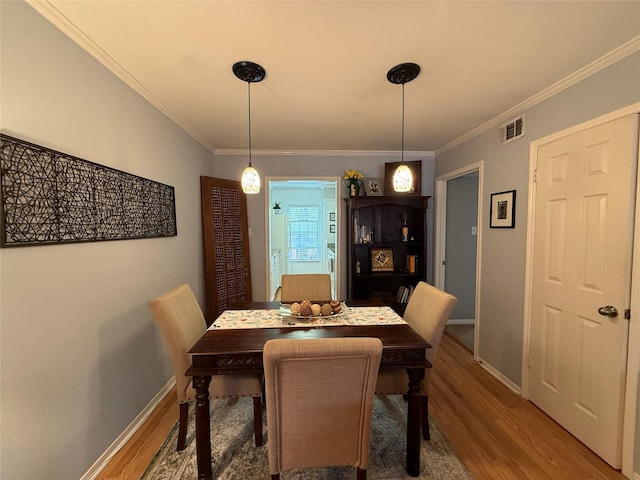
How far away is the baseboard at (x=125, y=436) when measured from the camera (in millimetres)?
1553

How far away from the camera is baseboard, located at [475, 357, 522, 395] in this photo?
2.36 m

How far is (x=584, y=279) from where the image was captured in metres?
1.79

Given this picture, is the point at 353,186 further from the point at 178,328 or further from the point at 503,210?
the point at 178,328

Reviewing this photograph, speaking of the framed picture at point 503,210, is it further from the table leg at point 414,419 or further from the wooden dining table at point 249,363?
the table leg at point 414,419

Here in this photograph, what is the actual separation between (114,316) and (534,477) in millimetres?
2633

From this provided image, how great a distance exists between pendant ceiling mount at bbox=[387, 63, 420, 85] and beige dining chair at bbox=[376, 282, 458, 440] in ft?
4.59

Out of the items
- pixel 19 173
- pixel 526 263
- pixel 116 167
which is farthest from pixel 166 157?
pixel 526 263

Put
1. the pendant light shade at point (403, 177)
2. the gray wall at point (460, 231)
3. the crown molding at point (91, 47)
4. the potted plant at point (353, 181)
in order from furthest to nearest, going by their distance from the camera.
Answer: the gray wall at point (460, 231)
the potted plant at point (353, 181)
the pendant light shade at point (403, 177)
the crown molding at point (91, 47)

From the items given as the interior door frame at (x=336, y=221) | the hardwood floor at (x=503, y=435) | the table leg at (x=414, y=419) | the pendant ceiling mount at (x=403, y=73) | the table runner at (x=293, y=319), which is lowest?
the hardwood floor at (x=503, y=435)

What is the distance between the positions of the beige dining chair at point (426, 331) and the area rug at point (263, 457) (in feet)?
0.55

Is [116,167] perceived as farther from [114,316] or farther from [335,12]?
[335,12]

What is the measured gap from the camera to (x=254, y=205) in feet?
12.2

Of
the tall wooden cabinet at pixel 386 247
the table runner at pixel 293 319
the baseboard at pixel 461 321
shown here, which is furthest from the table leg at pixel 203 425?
the baseboard at pixel 461 321

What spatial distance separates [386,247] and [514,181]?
1.66 m
